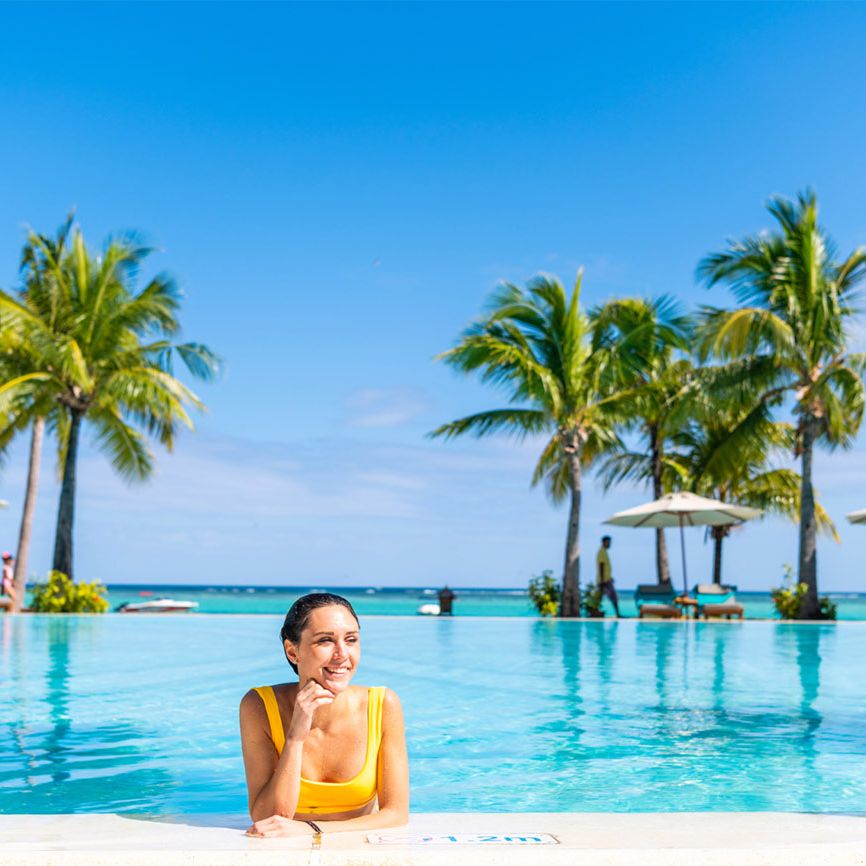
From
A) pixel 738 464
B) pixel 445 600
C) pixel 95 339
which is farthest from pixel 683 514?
pixel 95 339

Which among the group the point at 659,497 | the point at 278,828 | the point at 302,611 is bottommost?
the point at 278,828

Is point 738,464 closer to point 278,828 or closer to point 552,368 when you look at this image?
point 552,368

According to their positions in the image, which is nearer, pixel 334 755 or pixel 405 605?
pixel 334 755

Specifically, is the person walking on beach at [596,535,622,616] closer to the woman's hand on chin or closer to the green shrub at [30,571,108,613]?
the green shrub at [30,571,108,613]

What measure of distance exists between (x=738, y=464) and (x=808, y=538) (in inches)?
114

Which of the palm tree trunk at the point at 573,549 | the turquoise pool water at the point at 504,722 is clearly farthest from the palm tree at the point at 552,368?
the turquoise pool water at the point at 504,722

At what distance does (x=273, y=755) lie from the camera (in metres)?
2.89

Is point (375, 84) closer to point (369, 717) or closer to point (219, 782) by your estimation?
point (219, 782)

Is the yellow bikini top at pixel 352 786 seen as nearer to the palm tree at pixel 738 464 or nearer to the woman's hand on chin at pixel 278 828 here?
the woman's hand on chin at pixel 278 828

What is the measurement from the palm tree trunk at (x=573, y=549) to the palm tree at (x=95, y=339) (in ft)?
25.6

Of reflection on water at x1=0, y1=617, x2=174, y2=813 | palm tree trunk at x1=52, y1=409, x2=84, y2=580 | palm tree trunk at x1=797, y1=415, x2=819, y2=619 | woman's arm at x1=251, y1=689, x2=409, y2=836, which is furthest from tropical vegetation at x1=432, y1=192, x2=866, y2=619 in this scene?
woman's arm at x1=251, y1=689, x2=409, y2=836

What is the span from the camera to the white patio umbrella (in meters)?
20.5

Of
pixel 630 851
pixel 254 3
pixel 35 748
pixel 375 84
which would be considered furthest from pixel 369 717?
pixel 375 84

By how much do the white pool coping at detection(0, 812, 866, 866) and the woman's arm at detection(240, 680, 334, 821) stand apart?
0.12 metres
